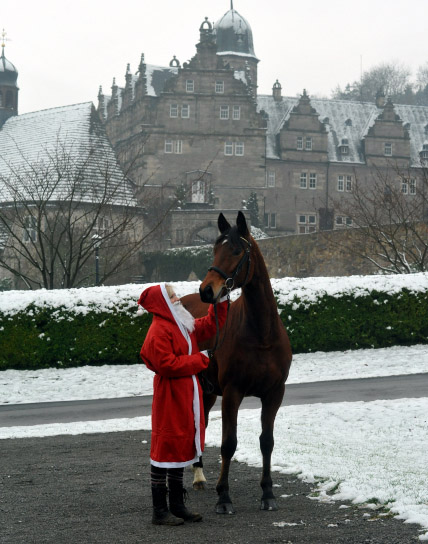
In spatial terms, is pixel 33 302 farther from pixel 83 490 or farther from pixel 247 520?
pixel 247 520

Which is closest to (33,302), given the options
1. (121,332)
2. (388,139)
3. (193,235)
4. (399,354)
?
(121,332)

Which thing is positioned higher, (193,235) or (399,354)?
(193,235)

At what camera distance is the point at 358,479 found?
720cm

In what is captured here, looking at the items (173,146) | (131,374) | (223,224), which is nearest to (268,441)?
(223,224)

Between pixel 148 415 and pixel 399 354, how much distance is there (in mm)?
8762

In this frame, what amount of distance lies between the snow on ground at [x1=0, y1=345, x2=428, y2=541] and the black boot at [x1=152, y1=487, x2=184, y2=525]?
4.61 feet

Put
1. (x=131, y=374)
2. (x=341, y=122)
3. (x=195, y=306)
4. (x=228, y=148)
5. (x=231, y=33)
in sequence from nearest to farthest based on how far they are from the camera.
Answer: (x=195, y=306), (x=131, y=374), (x=228, y=148), (x=341, y=122), (x=231, y=33)

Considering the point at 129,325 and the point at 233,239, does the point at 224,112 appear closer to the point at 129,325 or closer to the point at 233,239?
the point at 129,325

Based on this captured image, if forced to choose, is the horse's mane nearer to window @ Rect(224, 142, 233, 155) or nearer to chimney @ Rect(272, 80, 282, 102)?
window @ Rect(224, 142, 233, 155)

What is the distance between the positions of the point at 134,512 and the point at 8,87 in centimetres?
6599

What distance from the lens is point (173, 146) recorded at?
6644 cm

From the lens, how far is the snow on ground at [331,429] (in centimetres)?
700

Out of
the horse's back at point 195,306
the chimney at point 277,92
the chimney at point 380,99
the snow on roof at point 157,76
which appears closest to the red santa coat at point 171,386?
the horse's back at point 195,306

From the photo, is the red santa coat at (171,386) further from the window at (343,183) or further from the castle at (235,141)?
the window at (343,183)
